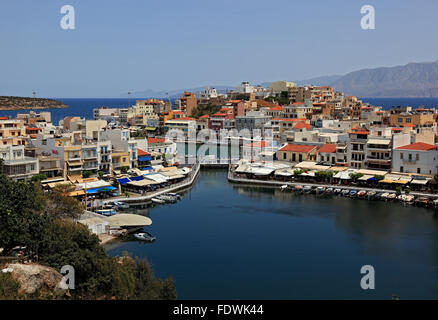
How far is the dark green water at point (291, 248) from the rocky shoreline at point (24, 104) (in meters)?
115

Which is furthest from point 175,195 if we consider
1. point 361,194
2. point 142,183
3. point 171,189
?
point 361,194

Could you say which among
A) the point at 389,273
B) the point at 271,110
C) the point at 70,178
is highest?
the point at 271,110

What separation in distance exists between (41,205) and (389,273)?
487 inches

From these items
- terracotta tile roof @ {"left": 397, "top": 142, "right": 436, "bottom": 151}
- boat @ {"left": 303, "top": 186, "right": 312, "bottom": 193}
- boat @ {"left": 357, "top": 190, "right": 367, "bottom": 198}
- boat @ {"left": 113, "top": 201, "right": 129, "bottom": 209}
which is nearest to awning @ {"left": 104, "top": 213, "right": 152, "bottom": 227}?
boat @ {"left": 113, "top": 201, "right": 129, "bottom": 209}

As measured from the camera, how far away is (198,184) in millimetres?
32156

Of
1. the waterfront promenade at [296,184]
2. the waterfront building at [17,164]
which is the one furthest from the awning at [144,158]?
the waterfront building at [17,164]

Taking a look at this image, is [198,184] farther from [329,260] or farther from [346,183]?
[329,260]

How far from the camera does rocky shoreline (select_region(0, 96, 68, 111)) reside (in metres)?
128

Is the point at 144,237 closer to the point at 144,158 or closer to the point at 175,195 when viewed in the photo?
the point at 175,195

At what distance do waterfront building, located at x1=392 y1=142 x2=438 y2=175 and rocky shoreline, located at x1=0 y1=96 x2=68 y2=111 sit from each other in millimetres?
115514

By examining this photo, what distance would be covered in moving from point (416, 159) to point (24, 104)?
127m

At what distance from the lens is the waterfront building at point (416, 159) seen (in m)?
28.4

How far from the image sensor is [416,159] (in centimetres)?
2903
